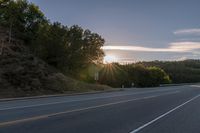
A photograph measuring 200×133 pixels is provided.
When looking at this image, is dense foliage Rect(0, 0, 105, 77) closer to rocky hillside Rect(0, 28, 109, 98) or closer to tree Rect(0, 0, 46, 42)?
tree Rect(0, 0, 46, 42)

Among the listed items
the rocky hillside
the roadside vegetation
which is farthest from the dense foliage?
the rocky hillside

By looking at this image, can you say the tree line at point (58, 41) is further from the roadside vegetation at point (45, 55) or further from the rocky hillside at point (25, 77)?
the rocky hillside at point (25, 77)

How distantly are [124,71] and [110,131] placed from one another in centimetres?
5891

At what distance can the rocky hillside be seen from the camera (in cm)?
3475

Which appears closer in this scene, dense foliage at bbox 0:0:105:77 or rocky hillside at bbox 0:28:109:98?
rocky hillside at bbox 0:28:109:98

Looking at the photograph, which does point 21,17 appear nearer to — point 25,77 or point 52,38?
point 52,38

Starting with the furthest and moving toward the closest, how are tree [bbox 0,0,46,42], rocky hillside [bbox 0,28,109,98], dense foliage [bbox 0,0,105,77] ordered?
1. tree [bbox 0,0,46,42]
2. dense foliage [bbox 0,0,105,77]
3. rocky hillside [bbox 0,28,109,98]

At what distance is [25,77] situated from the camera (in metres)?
38.0

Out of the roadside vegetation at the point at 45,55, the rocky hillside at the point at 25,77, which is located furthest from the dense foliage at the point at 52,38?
the rocky hillside at the point at 25,77

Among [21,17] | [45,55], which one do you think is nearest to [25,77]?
[45,55]

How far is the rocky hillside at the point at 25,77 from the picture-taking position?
114 ft

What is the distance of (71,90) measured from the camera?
1612 inches

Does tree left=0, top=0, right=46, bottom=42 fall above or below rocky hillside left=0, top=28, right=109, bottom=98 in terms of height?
above

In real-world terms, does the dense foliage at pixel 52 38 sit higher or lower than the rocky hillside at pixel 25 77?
higher
